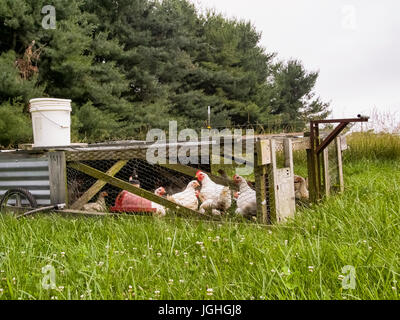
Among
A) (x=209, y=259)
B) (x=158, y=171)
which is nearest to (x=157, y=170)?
(x=158, y=171)

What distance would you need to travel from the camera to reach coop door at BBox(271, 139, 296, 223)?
3.10 metres

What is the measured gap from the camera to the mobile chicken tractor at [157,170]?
315 cm

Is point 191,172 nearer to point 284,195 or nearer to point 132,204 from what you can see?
point 132,204

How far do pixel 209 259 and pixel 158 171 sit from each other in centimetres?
276

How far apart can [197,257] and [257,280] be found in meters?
0.45

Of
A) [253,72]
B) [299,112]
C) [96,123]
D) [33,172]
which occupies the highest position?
[253,72]

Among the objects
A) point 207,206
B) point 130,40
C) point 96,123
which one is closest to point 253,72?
point 130,40

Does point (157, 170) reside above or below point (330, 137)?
below

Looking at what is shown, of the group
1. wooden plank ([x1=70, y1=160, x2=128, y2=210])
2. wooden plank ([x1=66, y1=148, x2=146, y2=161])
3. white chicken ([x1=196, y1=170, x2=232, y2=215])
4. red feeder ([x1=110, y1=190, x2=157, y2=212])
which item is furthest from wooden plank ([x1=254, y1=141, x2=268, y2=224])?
wooden plank ([x1=70, y1=160, x2=128, y2=210])

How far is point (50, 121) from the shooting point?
4246mm

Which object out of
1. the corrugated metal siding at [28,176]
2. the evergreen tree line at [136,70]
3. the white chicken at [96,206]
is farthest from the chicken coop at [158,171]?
the evergreen tree line at [136,70]

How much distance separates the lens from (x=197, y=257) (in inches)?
89.4

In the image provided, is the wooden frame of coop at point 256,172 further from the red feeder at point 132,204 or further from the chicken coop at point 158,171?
the red feeder at point 132,204
